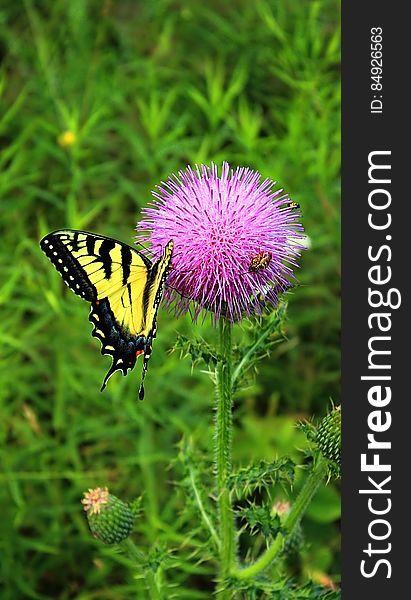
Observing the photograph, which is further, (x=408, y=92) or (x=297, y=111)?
(x=297, y=111)

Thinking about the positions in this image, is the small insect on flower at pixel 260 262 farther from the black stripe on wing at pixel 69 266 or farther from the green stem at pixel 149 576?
the green stem at pixel 149 576

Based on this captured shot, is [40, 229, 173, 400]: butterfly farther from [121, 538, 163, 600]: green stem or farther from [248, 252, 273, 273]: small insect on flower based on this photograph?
[121, 538, 163, 600]: green stem

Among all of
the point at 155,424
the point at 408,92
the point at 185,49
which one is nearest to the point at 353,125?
the point at 408,92

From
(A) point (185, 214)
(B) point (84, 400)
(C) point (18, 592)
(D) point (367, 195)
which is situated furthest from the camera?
(B) point (84, 400)

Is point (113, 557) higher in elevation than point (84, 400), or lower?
lower

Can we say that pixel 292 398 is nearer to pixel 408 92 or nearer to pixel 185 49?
pixel 408 92

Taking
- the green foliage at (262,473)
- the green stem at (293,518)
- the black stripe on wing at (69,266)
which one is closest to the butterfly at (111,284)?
the black stripe on wing at (69,266)

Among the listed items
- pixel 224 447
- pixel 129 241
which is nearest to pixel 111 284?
pixel 224 447

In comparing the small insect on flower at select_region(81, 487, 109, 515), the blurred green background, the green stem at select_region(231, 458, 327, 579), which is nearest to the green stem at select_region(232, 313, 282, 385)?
the green stem at select_region(231, 458, 327, 579)
